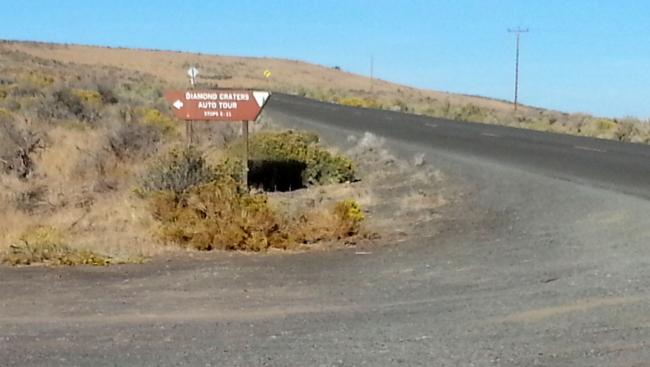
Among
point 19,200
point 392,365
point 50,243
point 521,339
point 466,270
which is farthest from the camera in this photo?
point 19,200

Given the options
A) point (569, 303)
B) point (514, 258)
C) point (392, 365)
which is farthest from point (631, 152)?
point (392, 365)

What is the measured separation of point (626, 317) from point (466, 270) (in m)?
2.99

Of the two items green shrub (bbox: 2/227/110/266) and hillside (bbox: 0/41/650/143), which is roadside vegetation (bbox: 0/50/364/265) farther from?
hillside (bbox: 0/41/650/143)

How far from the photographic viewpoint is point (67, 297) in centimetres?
920

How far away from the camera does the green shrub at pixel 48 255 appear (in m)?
11.3

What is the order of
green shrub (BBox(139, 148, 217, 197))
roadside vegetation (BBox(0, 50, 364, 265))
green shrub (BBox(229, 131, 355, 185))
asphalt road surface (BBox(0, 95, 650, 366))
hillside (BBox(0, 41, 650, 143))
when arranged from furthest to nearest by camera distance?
hillside (BBox(0, 41, 650, 143)), green shrub (BBox(229, 131, 355, 185)), green shrub (BBox(139, 148, 217, 197)), roadside vegetation (BBox(0, 50, 364, 265)), asphalt road surface (BBox(0, 95, 650, 366))

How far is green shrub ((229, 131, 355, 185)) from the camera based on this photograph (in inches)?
821

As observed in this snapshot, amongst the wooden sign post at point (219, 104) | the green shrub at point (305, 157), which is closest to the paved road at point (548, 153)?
the green shrub at point (305, 157)

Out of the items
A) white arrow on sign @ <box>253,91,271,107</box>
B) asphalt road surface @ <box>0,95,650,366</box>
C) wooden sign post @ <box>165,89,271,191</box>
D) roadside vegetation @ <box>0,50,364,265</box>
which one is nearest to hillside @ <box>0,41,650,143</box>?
roadside vegetation @ <box>0,50,364,265</box>

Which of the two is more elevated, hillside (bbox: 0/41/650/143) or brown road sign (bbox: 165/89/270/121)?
hillside (bbox: 0/41/650/143)

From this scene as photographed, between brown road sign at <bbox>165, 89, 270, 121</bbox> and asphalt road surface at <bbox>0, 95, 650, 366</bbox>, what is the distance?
14.7 ft

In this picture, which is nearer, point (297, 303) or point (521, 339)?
point (521, 339)

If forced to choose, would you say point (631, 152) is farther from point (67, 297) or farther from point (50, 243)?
point (67, 297)

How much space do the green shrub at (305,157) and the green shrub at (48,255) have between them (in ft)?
30.1
